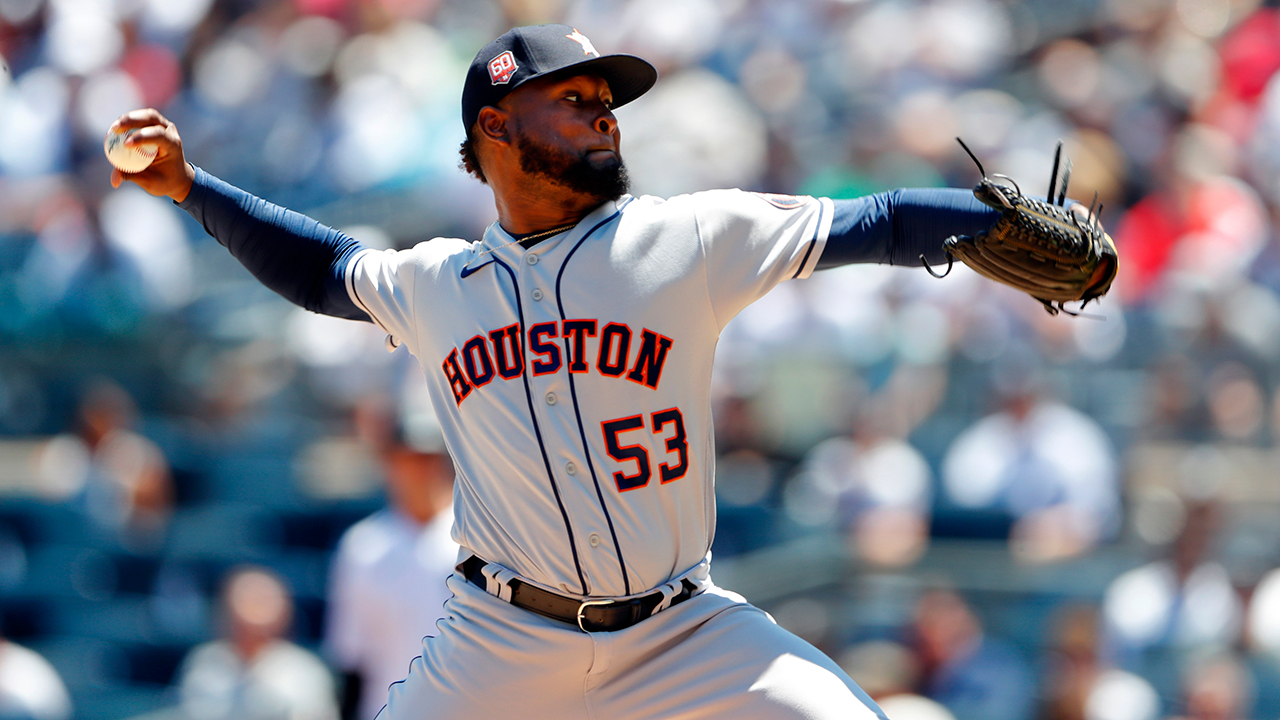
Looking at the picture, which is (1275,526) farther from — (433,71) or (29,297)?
(29,297)

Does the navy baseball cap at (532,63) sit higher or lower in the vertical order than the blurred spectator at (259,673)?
higher

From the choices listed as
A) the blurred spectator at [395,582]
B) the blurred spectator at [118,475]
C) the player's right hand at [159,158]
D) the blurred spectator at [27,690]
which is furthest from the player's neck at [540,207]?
the blurred spectator at [118,475]

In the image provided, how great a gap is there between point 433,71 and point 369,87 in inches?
16.2

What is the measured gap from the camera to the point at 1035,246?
241 centimetres

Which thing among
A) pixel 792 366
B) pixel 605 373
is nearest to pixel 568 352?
pixel 605 373

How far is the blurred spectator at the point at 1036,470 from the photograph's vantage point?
559 cm

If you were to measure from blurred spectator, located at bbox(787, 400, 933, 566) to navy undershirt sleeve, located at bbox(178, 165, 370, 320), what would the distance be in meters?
3.33

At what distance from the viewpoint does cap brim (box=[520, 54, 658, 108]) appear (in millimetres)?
2572

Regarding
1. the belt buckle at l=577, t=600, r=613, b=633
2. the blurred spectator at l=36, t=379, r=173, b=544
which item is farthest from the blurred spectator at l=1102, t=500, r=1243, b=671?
the blurred spectator at l=36, t=379, r=173, b=544

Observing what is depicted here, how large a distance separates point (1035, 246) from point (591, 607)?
1.02m

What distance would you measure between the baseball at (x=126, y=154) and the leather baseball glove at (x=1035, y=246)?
4.91 ft

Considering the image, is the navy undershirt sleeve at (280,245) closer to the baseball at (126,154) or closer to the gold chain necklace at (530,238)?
the baseball at (126,154)

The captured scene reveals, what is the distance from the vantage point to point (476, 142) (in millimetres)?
2723

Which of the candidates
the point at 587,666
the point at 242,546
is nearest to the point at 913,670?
the point at 587,666
